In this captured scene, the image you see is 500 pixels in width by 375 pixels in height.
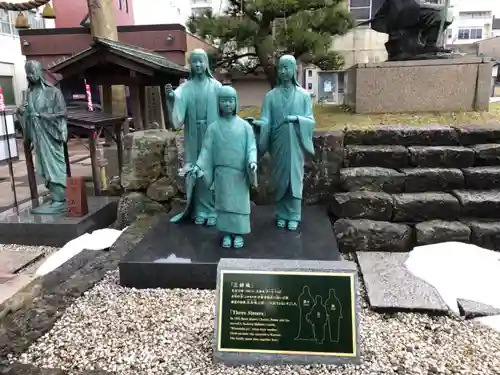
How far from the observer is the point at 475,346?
2.60 m

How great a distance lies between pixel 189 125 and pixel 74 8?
53.3ft

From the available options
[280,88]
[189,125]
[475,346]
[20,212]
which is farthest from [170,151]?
[475,346]

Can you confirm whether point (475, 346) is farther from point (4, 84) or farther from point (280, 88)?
point (4, 84)

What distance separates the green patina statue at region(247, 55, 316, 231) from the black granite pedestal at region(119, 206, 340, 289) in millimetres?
435

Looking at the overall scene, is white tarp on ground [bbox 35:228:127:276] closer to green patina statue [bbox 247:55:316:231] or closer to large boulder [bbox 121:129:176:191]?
large boulder [bbox 121:129:176:191]

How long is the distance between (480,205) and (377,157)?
1203 mm

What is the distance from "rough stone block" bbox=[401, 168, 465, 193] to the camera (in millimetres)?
4426

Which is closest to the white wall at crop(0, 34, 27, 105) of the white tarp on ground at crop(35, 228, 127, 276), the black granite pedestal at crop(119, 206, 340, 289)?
the white tarp on ground at crop(35, 228, 127, 276)

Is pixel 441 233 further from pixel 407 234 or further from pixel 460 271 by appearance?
pixel 460 271

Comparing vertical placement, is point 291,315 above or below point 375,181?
below

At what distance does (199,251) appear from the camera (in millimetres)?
3588

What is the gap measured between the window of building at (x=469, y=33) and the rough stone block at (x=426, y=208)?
3055 cm

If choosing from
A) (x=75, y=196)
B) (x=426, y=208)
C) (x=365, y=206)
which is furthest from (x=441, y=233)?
(x=75, y=196)

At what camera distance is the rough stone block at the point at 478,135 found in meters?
4.73
